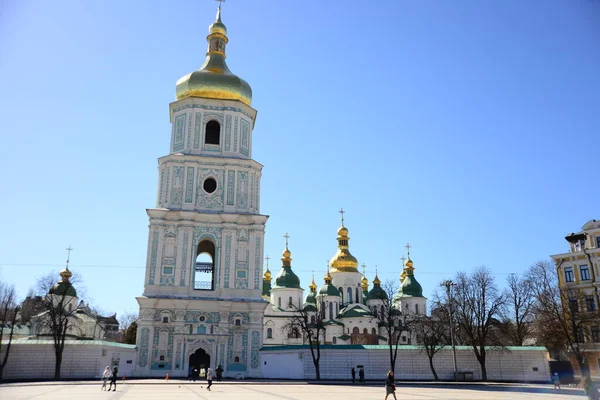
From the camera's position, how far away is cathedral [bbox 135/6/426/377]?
3550cm

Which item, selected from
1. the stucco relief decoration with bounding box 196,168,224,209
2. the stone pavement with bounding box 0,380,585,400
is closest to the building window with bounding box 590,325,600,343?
the stone pavement with bounding box 0,380,585,400

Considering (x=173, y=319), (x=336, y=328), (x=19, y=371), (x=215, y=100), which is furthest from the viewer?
(x=336, y=328)

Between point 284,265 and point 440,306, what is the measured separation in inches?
1051

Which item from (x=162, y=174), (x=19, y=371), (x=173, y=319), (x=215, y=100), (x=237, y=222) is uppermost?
(x=215, y=100)

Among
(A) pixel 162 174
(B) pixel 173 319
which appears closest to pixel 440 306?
(B) pixel 173 319

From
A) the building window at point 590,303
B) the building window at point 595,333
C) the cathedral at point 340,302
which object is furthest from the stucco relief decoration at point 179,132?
the building window at point 590,303

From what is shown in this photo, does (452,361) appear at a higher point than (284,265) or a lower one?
lower

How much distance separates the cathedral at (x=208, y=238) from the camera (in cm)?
3550

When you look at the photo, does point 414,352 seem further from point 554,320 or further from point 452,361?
point 554,320

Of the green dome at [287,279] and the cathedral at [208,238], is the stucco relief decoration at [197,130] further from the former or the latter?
the green dome at [287,279]

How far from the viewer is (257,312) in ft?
121

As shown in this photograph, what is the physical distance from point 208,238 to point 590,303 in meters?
29.3

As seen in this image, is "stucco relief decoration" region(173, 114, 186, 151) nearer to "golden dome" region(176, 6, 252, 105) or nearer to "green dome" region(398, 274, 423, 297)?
"golden dome" region(176, 6, 252, 105)

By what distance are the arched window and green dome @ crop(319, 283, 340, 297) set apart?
91.4 feet
